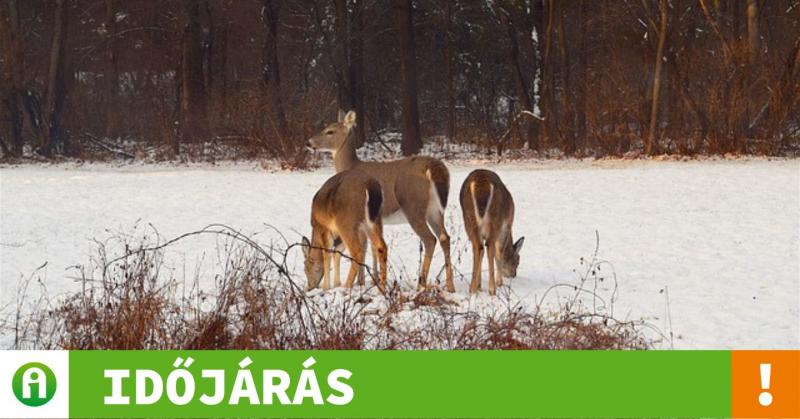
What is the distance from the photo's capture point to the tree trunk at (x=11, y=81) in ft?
116

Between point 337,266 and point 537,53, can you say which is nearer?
point 337,266

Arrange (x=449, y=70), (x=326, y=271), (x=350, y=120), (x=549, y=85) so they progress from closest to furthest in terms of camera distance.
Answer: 1. (x=326, y=271)
2. (x=350, y=120)
3. (x=549, y=85)
4. (x=449, y=70)

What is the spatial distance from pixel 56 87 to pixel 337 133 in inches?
904

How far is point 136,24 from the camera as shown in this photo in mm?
45500

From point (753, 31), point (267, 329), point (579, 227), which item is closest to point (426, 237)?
point (267, 329)

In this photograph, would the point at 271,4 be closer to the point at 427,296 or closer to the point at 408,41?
the point at 408,41

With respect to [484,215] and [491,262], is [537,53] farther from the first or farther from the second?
[491,262]

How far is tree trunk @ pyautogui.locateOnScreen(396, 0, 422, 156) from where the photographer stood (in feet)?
117

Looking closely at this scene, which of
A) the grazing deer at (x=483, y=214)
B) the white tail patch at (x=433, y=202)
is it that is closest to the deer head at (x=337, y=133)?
the white tail patch at (x=433, y=202)

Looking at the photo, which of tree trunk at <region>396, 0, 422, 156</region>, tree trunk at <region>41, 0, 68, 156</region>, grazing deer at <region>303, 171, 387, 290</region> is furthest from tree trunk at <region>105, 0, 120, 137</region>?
grazing deer at <region>303, 171, 387, 290</region>

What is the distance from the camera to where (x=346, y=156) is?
15.4m

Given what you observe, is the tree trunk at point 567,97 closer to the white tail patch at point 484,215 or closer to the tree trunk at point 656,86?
the tree trunk at point 656,86

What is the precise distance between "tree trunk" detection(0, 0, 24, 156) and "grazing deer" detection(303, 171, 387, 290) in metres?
26.1

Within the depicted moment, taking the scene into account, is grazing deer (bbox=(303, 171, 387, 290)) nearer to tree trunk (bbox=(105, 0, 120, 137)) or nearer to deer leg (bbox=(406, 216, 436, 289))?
deer leg (bbox=(406, 216, 436, 289))
